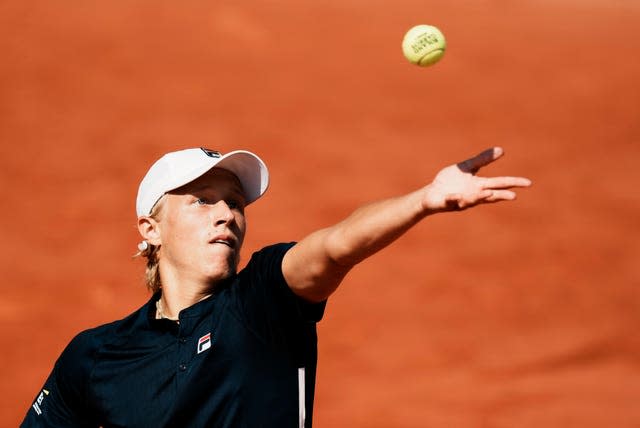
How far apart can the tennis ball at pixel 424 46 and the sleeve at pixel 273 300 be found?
1.26 metres

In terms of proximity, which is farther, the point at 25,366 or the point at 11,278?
the point at 11,278

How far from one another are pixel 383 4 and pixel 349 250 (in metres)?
9.95

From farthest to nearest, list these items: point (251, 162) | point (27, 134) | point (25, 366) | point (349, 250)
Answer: point (27, 134), point (25, 366), point (251, 162), point (349, 250)

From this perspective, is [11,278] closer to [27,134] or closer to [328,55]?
[27,134]

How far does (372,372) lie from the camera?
828 centimetres

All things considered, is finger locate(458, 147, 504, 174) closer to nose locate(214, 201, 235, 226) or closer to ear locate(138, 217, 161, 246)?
nose locate(214, 201, 235, 226)

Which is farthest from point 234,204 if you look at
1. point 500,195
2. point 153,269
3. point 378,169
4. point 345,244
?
point 378,169

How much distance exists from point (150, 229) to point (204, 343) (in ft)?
2.65

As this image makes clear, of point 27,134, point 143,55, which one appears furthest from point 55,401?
point 143,55

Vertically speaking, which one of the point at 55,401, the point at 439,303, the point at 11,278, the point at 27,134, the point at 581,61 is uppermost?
the point at 581,61

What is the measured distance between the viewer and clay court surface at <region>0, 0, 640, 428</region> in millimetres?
8359

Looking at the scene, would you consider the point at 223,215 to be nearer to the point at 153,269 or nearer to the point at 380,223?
the point at 153,269

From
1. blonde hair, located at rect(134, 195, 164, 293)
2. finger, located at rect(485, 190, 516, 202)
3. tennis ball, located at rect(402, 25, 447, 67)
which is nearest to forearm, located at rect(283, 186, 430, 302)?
finger, located at rect(485, 190, 516, 202)

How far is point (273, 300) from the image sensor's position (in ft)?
12.0
